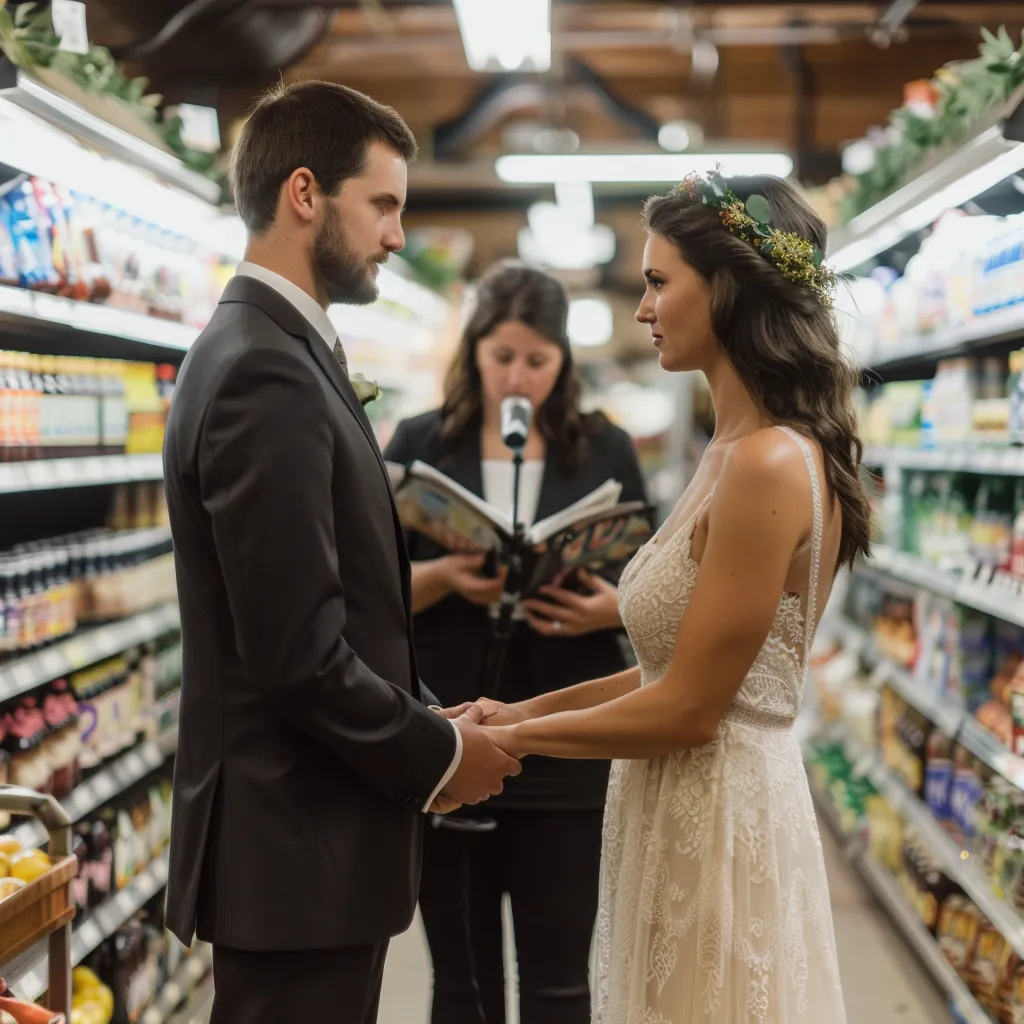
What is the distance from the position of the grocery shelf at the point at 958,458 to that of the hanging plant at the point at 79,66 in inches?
92.4

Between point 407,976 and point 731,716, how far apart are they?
2.56 metres

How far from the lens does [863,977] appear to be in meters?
4.15

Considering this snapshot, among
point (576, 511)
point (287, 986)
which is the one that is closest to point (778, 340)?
point (576, 511)

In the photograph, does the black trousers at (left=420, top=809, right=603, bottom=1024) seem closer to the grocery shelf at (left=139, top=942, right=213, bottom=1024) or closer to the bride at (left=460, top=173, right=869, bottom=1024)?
the bride at (left=460, top=173, right=869, bottom=1024)

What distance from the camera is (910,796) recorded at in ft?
14.3

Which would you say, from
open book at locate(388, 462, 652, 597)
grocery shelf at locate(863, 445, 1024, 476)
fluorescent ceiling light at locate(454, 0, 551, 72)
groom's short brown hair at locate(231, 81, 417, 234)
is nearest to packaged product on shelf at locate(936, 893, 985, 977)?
grocery shelf at locate(863, 445, 1024, 476)

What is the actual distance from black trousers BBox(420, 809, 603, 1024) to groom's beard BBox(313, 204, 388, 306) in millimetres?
1232

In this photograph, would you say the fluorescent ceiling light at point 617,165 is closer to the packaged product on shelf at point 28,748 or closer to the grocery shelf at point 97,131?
the grocery shelf at point 97,131

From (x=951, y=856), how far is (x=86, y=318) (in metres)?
2.86

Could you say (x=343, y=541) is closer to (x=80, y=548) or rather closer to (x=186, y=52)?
(x=80, y=548)

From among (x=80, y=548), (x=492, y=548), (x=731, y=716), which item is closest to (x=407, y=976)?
(x=80, y=548)

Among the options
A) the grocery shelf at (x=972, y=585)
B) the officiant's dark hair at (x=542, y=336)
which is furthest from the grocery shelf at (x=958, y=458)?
the officiant's dark hair at (x=542, y=336)

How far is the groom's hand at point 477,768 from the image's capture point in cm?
187

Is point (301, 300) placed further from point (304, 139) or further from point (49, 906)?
point (49, 906)
